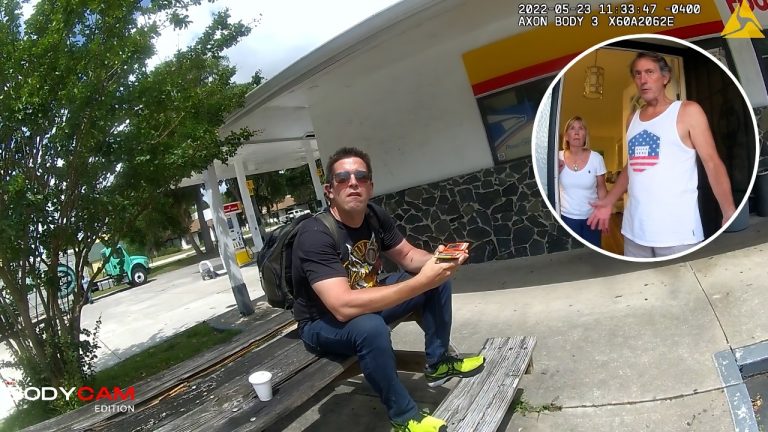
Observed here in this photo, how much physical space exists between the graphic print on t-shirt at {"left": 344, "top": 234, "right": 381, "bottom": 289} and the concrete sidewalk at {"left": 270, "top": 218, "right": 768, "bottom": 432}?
0.87 m

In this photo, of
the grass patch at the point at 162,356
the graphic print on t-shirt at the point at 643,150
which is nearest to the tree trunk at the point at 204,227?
the grass patch at the point at 162,356

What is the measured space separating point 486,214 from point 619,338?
3.40 m

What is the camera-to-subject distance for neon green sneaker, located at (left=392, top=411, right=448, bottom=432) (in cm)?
240

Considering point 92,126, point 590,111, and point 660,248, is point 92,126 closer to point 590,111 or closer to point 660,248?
point 590,111

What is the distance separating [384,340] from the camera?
247cm

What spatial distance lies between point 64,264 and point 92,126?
52.4 inches

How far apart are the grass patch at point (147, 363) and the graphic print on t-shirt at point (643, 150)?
480 cm

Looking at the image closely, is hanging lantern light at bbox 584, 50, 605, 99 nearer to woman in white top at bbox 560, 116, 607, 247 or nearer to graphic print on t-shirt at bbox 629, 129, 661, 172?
woman in white top at bbox 560, 116, 607, 247

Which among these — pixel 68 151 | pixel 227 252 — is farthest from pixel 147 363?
pixel 68 151

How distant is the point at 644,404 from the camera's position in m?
2.79

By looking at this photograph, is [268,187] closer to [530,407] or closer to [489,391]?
[530,407]

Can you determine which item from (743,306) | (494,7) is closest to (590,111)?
(743,306)

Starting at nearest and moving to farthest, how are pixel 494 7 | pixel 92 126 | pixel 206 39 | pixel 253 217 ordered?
pixel 92 126
pixel 494 7
pixel 206 39
pixel 253 217

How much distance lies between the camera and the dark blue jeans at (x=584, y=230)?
275 centimetres
